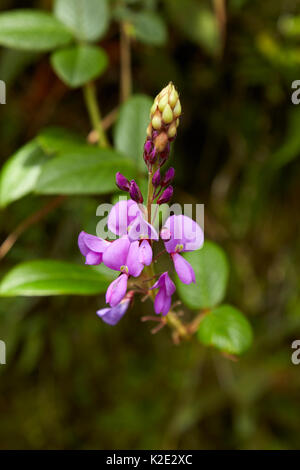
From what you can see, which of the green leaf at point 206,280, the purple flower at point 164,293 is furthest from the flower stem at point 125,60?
the purple flower at point 164,293

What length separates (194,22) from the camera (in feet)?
5.25

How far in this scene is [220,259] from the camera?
1.23 metres

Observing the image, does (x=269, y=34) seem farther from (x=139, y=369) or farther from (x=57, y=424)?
(x=57, y=424)

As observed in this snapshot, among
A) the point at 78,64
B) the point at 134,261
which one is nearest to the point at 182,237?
the point at 134,261

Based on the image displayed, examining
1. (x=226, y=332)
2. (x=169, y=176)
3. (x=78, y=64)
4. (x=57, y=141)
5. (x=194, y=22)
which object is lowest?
(x=226, y=332)

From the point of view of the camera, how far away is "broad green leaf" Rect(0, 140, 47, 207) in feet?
3.98

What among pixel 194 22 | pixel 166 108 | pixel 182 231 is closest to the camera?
pixel 166 108

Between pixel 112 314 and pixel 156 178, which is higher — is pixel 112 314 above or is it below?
below

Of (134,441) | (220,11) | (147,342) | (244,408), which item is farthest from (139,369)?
(220,11)

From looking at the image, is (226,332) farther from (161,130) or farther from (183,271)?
(161,130)

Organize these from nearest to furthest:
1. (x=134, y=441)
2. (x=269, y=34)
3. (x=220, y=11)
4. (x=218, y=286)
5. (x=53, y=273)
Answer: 1. (x=53, y=273)
2. (x=218, y=286)
3. (x=220, y=11)
4. (x=269, y=34)
5. (x=134, y=441)

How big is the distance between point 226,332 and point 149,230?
390 millimetres

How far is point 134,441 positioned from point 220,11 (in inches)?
64.1

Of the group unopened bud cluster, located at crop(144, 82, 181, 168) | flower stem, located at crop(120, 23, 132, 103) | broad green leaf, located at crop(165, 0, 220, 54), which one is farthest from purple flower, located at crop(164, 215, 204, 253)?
broad green leaf, located at crop(165, 0, 220, 54)
